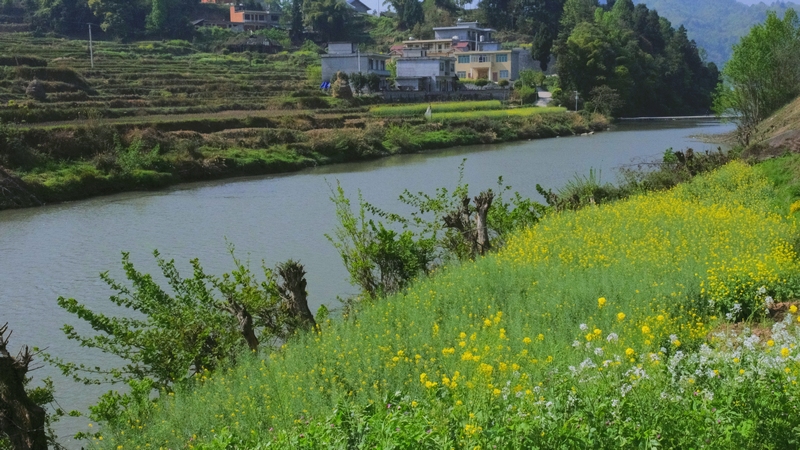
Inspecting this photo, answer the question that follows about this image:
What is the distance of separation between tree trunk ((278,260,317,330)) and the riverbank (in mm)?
18879

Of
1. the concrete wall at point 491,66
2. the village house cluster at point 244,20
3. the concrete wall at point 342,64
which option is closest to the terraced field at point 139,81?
the concrete wall at point 342,64

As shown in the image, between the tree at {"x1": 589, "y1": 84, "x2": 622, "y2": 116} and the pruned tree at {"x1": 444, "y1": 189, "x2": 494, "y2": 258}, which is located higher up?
the tree at {"x1": 589, "y1": 84, "x2": 622, "y2": 116}

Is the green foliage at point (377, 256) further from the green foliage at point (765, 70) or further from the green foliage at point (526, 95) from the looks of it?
the green foliage at point (526, 95)

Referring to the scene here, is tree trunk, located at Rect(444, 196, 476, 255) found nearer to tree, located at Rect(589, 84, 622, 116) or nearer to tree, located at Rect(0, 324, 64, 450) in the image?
tree, located at Rect(0, 324, 64, 450)

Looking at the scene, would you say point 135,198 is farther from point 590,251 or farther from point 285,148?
point 590,251

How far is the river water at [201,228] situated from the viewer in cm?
1399

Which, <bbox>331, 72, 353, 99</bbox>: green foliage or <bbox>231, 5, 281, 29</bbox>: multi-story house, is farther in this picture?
<bbox>231, 5, 281, 29</bbox>: multi-story house

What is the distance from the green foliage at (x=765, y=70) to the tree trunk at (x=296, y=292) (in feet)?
116

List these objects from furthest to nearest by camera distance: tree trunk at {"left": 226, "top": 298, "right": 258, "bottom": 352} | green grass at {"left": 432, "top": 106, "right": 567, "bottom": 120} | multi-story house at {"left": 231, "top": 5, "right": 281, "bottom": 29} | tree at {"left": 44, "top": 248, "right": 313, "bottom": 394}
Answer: multi-story house at {"left": 231, "top": 5, "right": 281, "bottom": 29} < green grass at {"left": 432, "top": 106, "right": 567, "bottom": 120} < tree trunk at {"left": 226, "top": 298, "right": 258, "bottom": 352} < tree at {"left": 44, "top": 248, "right": 313, "bottom": 394}

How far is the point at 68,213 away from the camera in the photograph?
2517 cm

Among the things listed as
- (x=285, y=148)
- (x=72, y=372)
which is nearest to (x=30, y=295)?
(x=72, y=372)

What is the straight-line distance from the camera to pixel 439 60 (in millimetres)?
70062

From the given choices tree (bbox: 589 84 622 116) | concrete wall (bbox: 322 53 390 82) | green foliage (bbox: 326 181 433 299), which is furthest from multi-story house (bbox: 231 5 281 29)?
green foliage (bbox: 326 181 433 299)

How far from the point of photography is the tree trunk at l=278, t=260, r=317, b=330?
10.7 metres
